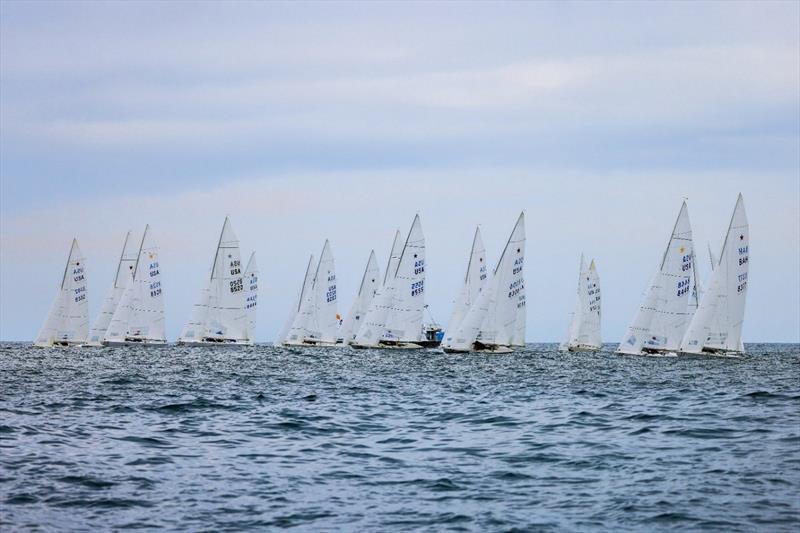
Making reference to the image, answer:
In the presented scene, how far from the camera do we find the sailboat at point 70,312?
91.6 metres

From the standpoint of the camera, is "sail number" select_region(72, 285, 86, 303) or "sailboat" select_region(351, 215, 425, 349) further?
"sail number" select_region(72, 285, 86, 303)

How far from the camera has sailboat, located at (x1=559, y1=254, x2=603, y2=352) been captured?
99.6 meters

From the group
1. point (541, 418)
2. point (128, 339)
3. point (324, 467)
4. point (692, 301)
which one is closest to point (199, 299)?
point (128, 339)

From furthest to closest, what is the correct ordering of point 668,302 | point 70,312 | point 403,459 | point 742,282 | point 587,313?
1. point 587,313
2. point 70,312
3. point 668,302
4. point 742,282
5. point 403,459

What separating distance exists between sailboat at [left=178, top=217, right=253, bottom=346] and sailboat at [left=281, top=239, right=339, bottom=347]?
8542 millimetres

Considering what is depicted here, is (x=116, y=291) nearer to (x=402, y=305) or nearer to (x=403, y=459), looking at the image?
(x=402, y=305)

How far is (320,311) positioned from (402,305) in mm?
18265

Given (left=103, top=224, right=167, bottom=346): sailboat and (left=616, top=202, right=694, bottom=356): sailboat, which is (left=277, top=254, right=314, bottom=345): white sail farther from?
(left=616, top=202, right=694, bottom=356): sailboat

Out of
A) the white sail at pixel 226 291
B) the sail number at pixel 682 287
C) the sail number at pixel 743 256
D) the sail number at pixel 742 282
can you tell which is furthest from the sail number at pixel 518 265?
the white sail at pixel 226 291

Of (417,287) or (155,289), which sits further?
(155,289)

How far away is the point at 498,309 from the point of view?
77.7m

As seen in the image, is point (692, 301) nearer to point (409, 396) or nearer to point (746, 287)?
point (746, 287)

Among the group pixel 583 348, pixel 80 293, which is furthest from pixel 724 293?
pixel 80 293

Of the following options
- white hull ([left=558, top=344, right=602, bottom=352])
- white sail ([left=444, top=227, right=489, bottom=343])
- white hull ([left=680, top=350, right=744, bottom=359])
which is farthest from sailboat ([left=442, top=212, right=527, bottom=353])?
white hull ([left=558, top=344, right=602, bottom=352])
